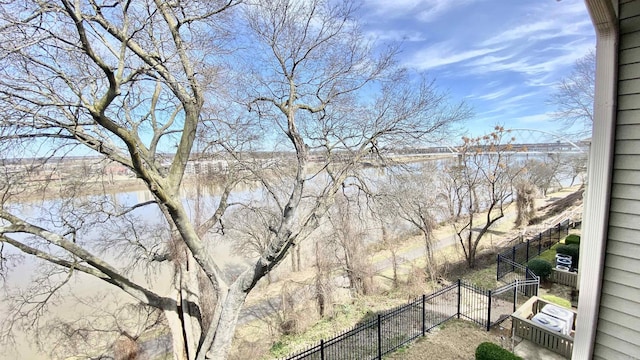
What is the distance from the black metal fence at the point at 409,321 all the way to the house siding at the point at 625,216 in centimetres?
498

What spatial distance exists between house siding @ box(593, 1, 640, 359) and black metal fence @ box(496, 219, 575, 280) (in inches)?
360

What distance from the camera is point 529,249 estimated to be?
501 inches

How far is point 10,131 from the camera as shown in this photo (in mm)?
4211

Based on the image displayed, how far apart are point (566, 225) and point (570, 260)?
21.8 feet

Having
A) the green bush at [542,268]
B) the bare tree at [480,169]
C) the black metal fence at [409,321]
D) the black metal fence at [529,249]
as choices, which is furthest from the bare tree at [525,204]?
the black metal fence at [409,321]

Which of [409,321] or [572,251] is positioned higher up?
[572,251]

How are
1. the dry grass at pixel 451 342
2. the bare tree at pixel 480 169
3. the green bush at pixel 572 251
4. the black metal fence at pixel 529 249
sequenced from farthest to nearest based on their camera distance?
the bare tree at pixel 480 169 < the black metal fence at pixel 529 249 < the green bush at pixel 572 251 < the dry grass at pixel 451 342

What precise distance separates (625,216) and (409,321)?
6.95 meters

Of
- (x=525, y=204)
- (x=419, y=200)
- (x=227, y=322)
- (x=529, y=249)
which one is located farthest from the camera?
(x=525, y=204)

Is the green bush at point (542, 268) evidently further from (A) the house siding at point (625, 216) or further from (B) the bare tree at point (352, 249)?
(A) the house siding at point (625, 216)

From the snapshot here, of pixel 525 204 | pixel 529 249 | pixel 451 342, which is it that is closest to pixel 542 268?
pixel 529 249

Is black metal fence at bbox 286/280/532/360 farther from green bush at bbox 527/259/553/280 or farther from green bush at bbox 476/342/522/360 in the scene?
green bush at bbox 476/342/522/360

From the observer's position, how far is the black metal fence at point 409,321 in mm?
7301

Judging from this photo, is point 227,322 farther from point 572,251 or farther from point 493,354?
point 572,251
